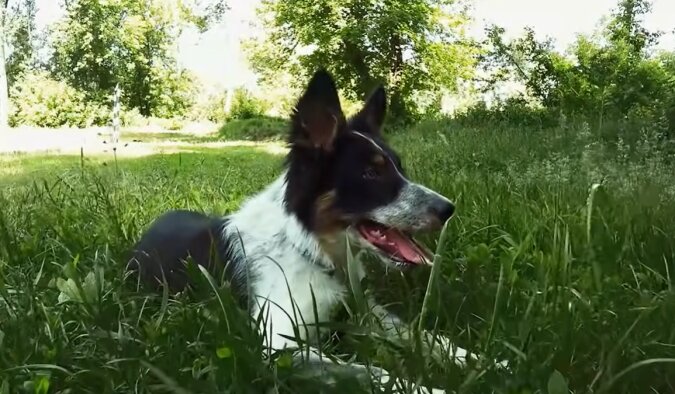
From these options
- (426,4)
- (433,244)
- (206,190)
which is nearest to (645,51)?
(206,190)

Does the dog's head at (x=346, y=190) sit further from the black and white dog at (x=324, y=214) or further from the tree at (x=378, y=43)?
the tree at (x=378, y=43)

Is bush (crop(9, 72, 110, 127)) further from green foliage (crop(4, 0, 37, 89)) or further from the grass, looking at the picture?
the grass

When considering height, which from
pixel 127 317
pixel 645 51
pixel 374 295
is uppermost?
pixel 645 51

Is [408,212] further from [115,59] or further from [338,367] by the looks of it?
[115,59]

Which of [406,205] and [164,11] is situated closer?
[406,205]

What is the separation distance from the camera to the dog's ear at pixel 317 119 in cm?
295

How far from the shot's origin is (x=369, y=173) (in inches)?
120

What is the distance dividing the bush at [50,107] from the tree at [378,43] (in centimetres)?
1015

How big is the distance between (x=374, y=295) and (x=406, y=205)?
Result: 96 cm

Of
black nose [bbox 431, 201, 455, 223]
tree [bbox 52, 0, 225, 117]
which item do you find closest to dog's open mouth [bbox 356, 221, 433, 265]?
black nose [bbox 431, 201, 455, 223]

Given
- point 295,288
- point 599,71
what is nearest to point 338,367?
point 295,288

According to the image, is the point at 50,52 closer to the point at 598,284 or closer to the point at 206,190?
the point at 206,190

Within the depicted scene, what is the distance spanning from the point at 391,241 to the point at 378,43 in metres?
27.9

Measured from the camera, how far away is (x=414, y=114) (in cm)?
2861
